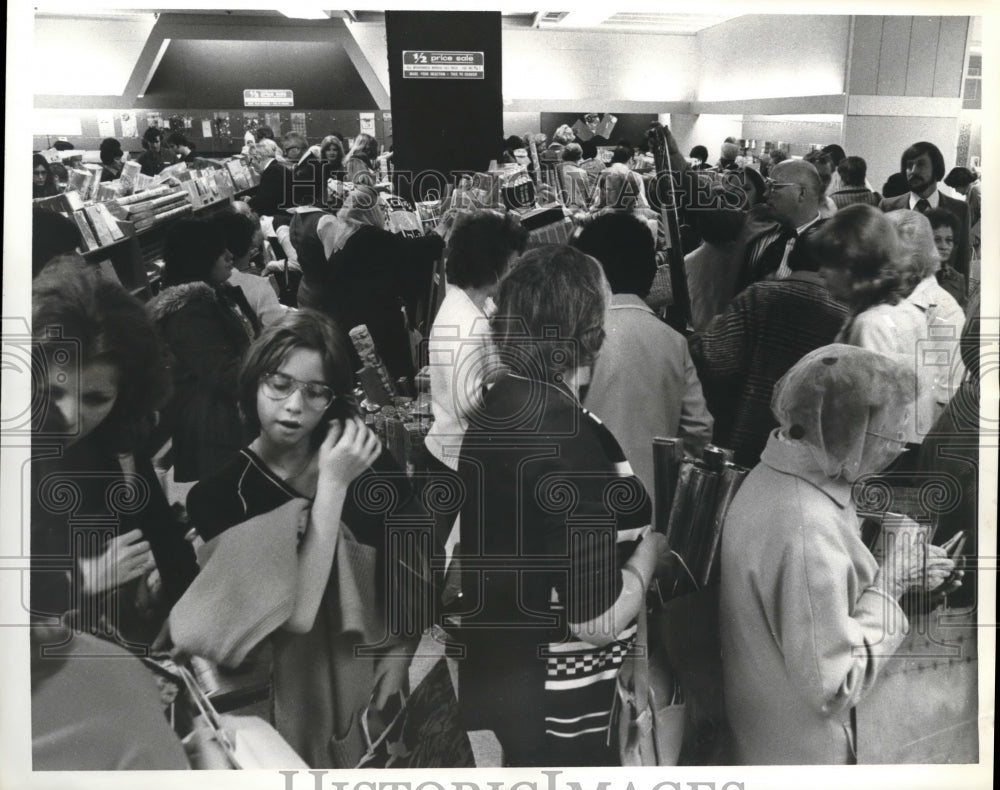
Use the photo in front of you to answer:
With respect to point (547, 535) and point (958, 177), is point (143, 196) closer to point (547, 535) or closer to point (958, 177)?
point (547, 535)

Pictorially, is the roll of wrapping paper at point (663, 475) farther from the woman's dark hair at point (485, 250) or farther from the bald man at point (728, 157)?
the bald man at point (728, 157)

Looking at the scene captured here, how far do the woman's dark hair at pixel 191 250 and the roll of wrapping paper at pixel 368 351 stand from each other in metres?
0.42

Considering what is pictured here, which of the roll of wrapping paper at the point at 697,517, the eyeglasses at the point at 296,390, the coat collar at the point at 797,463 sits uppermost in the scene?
the eyeglasses at the point at 296,390

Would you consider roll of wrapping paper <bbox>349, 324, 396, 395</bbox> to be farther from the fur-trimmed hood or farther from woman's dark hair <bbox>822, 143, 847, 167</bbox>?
woman's dark hair <bbox>822, 143, 847, 167</bbox>

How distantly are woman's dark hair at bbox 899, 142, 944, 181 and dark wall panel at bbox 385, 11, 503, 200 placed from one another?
1.10 metres

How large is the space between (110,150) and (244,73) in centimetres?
41

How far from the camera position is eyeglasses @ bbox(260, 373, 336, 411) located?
2934mm

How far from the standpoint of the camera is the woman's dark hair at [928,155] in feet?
A: 9.74

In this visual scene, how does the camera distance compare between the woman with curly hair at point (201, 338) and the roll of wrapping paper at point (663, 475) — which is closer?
the woman with curly hair at point (201, 338)

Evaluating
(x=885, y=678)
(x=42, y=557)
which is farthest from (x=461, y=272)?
(x=885, y=678)

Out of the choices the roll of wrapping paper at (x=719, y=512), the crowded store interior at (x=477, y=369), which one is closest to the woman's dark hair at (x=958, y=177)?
Answer: the crowded store interior at (x=477, y=369)

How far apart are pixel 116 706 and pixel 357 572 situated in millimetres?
755

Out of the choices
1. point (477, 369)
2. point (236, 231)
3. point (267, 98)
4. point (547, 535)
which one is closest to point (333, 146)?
point (267, 98)

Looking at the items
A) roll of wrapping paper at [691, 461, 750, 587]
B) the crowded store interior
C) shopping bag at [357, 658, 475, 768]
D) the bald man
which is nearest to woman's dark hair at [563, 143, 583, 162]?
the crowded store interior
